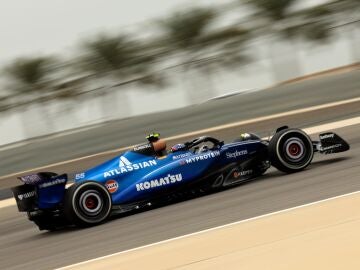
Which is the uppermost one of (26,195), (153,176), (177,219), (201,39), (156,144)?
(201,39)

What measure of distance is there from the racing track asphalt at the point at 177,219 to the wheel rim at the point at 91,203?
0.21 meters

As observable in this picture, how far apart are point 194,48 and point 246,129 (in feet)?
33.3

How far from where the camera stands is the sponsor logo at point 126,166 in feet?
28.8

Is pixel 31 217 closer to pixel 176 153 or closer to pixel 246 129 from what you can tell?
pixel 176 153

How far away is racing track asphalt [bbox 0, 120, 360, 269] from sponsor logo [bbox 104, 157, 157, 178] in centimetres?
54

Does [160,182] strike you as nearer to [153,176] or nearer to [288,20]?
[153,176]

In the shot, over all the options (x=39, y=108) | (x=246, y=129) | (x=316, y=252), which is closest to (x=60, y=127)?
(x=39, y=108)

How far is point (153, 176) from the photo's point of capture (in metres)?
8.88

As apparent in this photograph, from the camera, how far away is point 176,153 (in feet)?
29.9

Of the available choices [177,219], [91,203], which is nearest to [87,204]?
[91,203]

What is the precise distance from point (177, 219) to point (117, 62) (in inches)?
713

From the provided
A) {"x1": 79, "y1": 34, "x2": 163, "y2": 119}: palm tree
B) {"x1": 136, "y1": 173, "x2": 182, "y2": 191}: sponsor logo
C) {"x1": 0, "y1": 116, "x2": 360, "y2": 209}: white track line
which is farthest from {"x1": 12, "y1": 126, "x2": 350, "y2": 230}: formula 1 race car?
{"x1": 79, "y1": 34, "x2": 163, "y2": 119}: palm tree

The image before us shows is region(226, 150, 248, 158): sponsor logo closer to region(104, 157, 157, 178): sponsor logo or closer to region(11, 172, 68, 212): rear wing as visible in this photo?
region(104, 157, 157, 178): sponsor logo

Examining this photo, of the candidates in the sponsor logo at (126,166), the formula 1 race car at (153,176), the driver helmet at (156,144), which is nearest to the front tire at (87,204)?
the formula 1 race car at (153,176)
